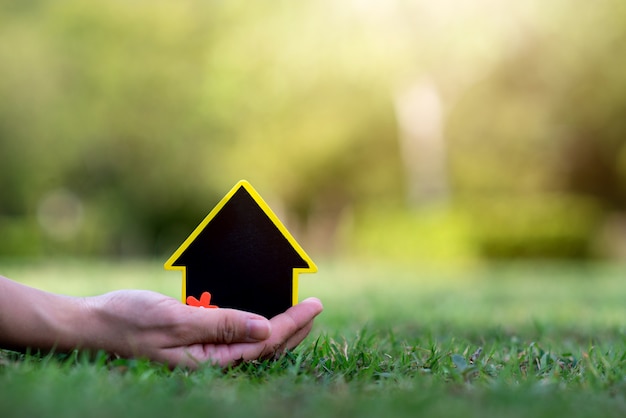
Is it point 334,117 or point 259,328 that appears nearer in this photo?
point 259,328

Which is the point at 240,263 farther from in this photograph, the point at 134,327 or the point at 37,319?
the point at 37,319

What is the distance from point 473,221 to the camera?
1562 centimetres

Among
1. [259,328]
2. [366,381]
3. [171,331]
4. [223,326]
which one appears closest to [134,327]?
[171,331]

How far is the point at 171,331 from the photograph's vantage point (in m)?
2.23

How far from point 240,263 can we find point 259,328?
29 centimetres

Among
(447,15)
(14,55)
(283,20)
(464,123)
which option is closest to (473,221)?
(447,15)

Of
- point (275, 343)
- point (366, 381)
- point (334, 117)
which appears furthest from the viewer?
point (334, 117)

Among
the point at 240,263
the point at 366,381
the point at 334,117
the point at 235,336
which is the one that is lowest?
the point at 366,381

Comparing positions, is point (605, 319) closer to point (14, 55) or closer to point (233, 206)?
point (233, 206)

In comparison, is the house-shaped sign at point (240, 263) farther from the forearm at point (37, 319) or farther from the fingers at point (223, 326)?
the forearm at point (37, 319)

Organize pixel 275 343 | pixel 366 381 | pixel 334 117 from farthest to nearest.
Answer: pixel 334 117 < pixel 275 343 < pixel 366 381

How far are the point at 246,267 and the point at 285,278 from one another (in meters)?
0.13

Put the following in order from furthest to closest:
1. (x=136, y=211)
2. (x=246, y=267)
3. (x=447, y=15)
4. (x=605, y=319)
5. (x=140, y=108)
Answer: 1. (x=136, y=211)
2. (x=140, y=108)
3. (x=447, y=15)
4. (x=605, y=319)
5. (x=246, y=267)

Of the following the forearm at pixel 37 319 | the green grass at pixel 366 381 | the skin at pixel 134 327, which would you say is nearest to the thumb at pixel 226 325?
the skin at pixel 134 327
